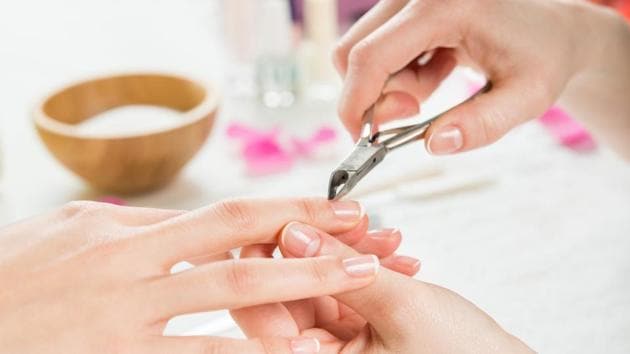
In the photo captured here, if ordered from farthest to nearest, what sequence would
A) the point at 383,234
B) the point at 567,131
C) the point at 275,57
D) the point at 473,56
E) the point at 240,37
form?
the point at 240,37 < the point at 275,57 < the point at 567,131 < the point at 473,56 < the point at 383,234

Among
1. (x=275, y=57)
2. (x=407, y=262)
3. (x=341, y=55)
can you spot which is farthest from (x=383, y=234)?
(x=275, y=57)

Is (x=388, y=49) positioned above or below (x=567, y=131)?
above

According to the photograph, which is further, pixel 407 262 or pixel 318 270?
pixel 407 262

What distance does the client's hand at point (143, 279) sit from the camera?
0.55 m

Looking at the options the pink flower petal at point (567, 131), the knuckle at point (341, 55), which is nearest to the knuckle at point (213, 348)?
the knuckle at point (341, 55)

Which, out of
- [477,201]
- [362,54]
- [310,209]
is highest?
[362,54]

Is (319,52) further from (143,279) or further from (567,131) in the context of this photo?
(143,279)

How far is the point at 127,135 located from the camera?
89 centimetres

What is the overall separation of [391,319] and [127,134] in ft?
1.49

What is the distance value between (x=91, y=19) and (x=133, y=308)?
1171mm

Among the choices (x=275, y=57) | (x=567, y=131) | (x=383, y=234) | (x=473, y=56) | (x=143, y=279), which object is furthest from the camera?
(x=275, y=57)

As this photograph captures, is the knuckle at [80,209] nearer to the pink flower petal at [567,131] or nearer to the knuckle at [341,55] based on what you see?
the knuckle at [341,55]

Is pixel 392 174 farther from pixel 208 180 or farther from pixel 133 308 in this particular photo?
pixel 133 308

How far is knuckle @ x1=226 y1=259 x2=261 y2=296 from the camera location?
563 mm
